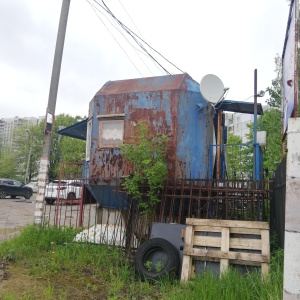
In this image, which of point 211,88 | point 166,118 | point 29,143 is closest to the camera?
point 211,88

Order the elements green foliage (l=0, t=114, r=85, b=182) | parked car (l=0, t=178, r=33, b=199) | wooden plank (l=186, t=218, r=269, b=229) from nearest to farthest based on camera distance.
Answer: wooden plank (l=186, t=218, r=269, b=229), parked car (l=0, t=178, r=33, b=199), green foliage (l=0, t=114, r=85, b=182)

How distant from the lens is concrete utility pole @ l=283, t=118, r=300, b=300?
6.55 ft

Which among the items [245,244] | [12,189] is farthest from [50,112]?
[12,189]

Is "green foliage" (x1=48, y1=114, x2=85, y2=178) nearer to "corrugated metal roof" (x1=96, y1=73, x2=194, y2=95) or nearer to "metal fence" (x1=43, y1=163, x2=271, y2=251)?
"corrugated metal roof" (x1=96, y1=73, x2=194, y2=95)

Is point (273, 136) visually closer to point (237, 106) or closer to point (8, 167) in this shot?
point (237, 106)

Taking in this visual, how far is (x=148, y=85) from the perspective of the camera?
824cm

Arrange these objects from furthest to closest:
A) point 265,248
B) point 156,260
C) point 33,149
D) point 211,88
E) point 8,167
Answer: point 8,167, point 33,149, point 211,88, point 156,260, point 265,248

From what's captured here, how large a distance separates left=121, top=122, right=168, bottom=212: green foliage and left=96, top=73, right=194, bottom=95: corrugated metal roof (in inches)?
49.5

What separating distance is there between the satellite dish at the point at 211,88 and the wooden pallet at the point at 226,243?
3338 millimetres

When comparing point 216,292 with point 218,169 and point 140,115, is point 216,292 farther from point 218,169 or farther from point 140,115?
point 218,169

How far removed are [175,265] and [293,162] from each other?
3605 millimetres

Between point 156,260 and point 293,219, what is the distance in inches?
151

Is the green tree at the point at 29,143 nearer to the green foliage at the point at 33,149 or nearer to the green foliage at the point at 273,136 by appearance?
the green foliage at the point at 33,149

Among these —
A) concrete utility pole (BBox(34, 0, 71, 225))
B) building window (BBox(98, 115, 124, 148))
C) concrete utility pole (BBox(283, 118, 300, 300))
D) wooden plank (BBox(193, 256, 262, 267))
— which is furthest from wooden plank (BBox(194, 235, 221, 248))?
concrete utility pole (BBox(34, 0, 71, 225))
